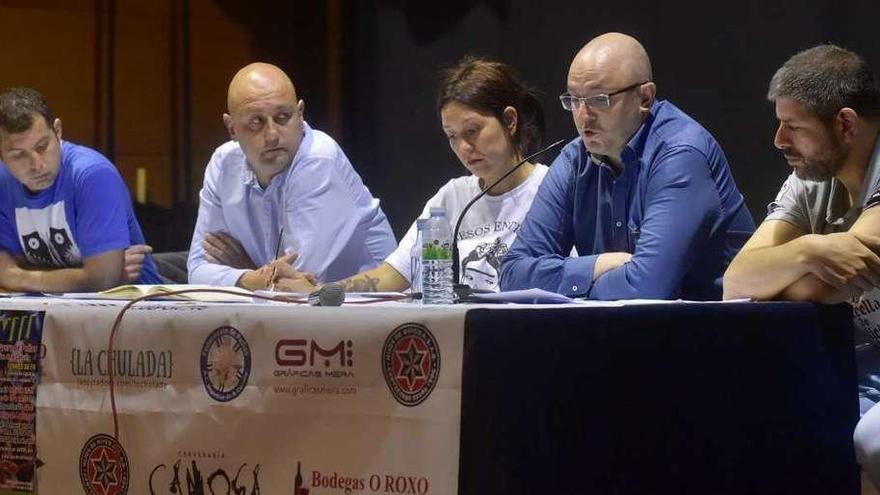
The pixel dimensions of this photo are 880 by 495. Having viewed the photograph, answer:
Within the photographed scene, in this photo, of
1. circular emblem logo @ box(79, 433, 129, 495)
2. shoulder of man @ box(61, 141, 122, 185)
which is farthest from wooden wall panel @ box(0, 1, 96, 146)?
circular emblem logo @ box(79, 433, 129, 495)

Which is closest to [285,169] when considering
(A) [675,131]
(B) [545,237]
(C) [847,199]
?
(B) [545,237]

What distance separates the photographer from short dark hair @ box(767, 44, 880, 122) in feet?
7.48

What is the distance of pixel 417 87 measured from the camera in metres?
4.89

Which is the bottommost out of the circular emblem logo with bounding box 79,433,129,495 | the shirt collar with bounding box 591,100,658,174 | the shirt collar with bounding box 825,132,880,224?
the circular emblem logo with bounding box 79,433,129,495

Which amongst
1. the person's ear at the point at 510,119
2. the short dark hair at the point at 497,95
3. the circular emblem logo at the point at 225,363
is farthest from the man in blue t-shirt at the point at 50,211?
the circular emblem logo at the point at 225,363

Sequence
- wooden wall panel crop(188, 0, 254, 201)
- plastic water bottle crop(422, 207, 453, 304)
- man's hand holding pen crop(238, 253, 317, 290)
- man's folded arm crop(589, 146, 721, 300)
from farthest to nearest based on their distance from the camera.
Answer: wooden wall panel crop(188, 0, 254, 201)
man's hand holding pen crop(238, 253, 317, 290)
man's folded arm crop(589, 146, 721, 300)
plastic water bottle crop(422, 207, 453, 304)

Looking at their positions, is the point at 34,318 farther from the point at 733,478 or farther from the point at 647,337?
the point at 733,478

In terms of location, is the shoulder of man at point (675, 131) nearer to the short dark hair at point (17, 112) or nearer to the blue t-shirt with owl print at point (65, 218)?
the blue t-shirt with owl print at point (65, 218)

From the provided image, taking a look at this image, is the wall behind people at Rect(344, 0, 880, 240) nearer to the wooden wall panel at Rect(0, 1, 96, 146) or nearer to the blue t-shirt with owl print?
the wooden wall panel at Rect(0, 1, 96, 146)

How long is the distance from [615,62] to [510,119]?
572mm

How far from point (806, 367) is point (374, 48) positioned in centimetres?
340

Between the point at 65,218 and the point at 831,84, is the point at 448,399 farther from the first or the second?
the point at 65,218

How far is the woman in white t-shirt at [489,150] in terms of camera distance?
3.26 meters

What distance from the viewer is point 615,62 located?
281 cm
